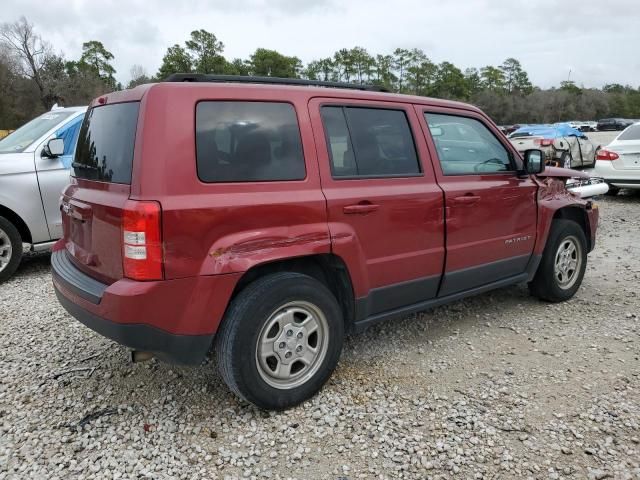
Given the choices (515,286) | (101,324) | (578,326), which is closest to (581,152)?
(515,286)

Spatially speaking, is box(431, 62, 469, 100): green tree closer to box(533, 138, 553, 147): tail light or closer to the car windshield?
box(533, 138, 553, 147): tail light

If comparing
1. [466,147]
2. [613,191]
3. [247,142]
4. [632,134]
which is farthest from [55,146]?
[613,191]

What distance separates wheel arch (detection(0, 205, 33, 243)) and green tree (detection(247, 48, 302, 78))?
70803mm

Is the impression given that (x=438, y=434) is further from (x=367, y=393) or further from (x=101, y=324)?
(x=101, y=324)

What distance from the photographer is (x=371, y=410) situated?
115 inches

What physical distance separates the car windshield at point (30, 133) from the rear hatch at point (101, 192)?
9.79 feet

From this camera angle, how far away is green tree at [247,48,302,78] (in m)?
73.2

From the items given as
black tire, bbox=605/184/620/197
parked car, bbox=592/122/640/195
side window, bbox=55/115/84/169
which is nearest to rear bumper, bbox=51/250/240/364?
side window, bbox=55/115/84/169

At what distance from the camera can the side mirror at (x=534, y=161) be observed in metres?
4.02

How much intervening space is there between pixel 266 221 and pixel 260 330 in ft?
1.99

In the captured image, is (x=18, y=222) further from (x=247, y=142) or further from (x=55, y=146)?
(x=247, y=142)

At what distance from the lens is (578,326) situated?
13.4 ft

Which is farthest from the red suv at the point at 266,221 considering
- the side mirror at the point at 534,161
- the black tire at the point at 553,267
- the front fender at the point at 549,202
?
the black tire at the point at 553,267

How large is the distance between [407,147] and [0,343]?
3.51 metres
